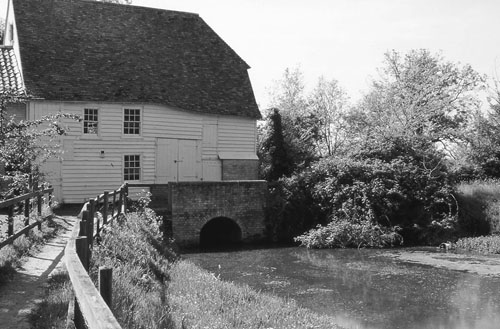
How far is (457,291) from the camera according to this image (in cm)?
1492

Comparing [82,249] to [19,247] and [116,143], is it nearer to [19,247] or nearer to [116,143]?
[19,247]

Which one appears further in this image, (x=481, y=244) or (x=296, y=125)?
(x=296, y=125)

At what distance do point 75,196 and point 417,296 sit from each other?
15.5m

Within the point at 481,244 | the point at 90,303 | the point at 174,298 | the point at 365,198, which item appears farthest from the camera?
the point at 365,198

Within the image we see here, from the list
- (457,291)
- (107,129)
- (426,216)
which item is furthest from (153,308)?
(426,216)

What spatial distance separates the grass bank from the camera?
7684 mm

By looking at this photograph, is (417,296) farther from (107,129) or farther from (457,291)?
(107,129)

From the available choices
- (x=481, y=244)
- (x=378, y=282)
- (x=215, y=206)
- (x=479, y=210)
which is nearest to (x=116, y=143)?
(x=215, y=206)

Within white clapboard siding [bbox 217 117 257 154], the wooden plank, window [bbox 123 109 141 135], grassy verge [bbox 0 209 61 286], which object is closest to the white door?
window [bbox 123 109 141 135]

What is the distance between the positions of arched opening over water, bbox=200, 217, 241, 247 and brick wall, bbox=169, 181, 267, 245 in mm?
693

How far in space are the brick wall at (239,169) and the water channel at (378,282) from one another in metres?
6.20

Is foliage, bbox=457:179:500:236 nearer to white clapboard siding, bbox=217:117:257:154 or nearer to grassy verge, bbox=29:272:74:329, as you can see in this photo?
white clapboard siding, bbox=217:117:257:154

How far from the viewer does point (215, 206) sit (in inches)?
955

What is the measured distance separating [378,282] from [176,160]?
1323 cm
